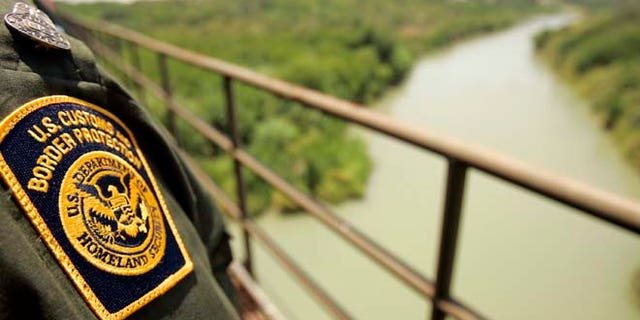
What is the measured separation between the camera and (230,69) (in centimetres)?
118

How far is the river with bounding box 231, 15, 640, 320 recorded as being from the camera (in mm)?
4719

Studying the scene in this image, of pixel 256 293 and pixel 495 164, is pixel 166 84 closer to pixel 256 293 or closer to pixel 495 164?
pixel 256 293

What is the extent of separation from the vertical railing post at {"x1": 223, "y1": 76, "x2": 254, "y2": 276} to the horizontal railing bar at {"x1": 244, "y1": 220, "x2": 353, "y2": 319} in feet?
0.20

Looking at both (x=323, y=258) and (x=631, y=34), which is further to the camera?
(x=631, y=34)

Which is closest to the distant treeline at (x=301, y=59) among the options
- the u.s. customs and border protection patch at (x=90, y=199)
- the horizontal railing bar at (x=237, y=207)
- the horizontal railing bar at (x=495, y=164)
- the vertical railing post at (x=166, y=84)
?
the vertical railing post at (x=166, y=84)

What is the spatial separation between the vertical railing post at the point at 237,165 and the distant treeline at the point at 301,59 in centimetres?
426

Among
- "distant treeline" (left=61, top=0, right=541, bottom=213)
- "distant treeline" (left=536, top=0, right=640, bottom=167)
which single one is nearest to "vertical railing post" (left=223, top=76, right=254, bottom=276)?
"distant treeline" (left=61, top=0, right=541, bottom=213)

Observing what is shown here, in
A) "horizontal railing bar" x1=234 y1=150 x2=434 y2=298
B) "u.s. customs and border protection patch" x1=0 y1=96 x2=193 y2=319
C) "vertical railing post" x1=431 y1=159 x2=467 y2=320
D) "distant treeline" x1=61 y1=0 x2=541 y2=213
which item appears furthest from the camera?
"distant treeline" x1=61 y1=0 x2=541 y2=213

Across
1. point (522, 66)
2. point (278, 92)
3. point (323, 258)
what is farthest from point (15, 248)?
point (522, 66)

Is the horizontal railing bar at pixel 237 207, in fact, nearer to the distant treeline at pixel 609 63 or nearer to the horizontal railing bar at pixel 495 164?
the horizontal railing bar at pixel 495 164

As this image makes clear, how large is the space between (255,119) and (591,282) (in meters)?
6.00

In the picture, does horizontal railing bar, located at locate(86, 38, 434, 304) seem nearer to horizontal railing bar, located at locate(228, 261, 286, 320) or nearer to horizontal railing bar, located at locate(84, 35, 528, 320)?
horizontal railing bar, located at locate(84, 35, 528, 320)

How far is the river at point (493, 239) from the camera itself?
472 cm

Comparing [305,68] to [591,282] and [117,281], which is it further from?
[117,281]
